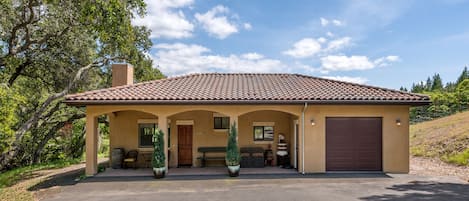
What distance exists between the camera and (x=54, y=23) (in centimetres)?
1322

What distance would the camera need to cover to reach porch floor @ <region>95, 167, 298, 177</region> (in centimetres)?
1210

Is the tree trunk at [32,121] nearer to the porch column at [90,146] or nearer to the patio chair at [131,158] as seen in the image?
the porch column at [90,146]

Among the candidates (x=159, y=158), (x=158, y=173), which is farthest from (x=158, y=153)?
(x=158, y=173)

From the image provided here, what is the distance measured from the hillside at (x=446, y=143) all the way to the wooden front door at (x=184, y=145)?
39.5ft

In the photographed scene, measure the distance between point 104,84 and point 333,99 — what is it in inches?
565

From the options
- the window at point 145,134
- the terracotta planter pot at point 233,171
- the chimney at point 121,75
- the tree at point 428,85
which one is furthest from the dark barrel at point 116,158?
the tree at point 428,85

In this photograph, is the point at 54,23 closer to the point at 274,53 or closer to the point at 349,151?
the point at 274,53

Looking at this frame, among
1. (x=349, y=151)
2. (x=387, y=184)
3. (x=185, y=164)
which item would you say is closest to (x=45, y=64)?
(x=185, y=164)

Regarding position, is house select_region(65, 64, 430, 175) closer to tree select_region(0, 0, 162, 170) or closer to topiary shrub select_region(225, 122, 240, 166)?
topiary shrub select_region(225, 122, 240, 166)

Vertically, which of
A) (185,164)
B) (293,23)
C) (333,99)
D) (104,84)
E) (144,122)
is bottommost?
(185,164)

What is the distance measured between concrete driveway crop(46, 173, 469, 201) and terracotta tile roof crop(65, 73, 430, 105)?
2.76 metres

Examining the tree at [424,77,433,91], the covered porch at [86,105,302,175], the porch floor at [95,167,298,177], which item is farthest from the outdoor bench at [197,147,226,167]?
the tree at [424,77,433,91]

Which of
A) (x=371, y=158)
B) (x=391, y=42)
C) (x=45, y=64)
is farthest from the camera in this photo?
(x=391, y=42)

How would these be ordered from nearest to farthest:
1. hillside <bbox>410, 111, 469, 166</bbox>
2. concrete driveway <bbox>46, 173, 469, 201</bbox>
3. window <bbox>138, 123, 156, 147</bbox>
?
concrete driveway <bbox>46, 173, 469, 201</bbox>
window <bbox>138, 123, 156, 147</bbox>
hillside <bbox>410, 111, 469, 166</bbox>
